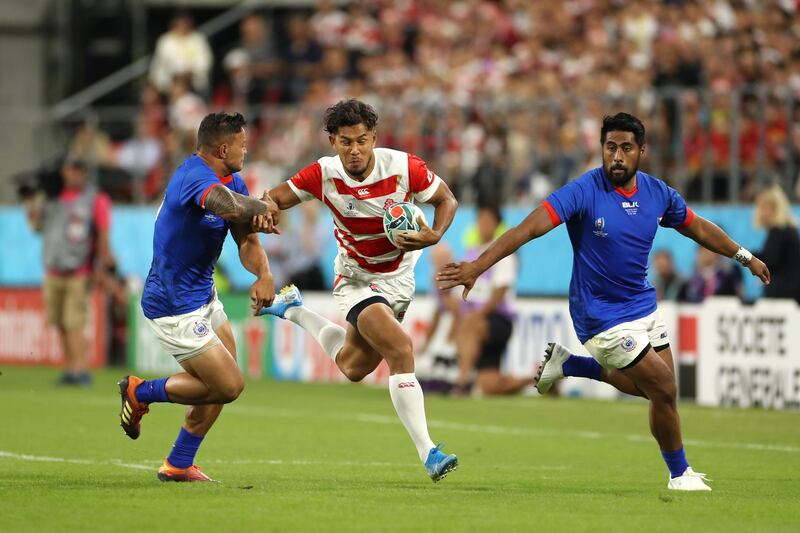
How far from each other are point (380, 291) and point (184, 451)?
182 cm

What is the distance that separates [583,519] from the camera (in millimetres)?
8445

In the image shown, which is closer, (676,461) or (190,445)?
(676,461)

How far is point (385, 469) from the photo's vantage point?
11.3 metres

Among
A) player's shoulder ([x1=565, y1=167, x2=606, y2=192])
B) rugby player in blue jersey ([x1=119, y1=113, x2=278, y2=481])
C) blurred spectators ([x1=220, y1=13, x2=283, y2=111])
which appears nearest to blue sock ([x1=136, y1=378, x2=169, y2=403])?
rugby player in blue jersey ([x1=119, y1=113, x2=278, y2=481])

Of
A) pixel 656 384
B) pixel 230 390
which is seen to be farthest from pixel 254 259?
pixel 656 384

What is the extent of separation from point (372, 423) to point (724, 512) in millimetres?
6920

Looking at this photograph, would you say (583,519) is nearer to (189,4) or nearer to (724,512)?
(724,512)

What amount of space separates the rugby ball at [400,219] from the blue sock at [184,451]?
73.8 inches

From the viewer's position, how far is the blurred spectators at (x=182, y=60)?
92.3ft

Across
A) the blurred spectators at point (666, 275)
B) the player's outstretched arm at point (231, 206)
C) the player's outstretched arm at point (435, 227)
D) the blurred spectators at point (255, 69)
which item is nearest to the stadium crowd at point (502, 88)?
the blurred spectators at point (255, 69)

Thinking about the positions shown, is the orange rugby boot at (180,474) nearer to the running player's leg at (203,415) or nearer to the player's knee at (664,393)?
the running player's leg at (203,415)

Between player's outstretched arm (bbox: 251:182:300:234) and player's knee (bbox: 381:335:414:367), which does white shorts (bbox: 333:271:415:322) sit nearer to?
player's knee (bbox: 381:335:414:367)

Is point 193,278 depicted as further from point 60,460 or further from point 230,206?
point 60,460

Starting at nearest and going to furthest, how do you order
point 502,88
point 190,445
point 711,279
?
point 190,445
point 711,279
point 502,88
